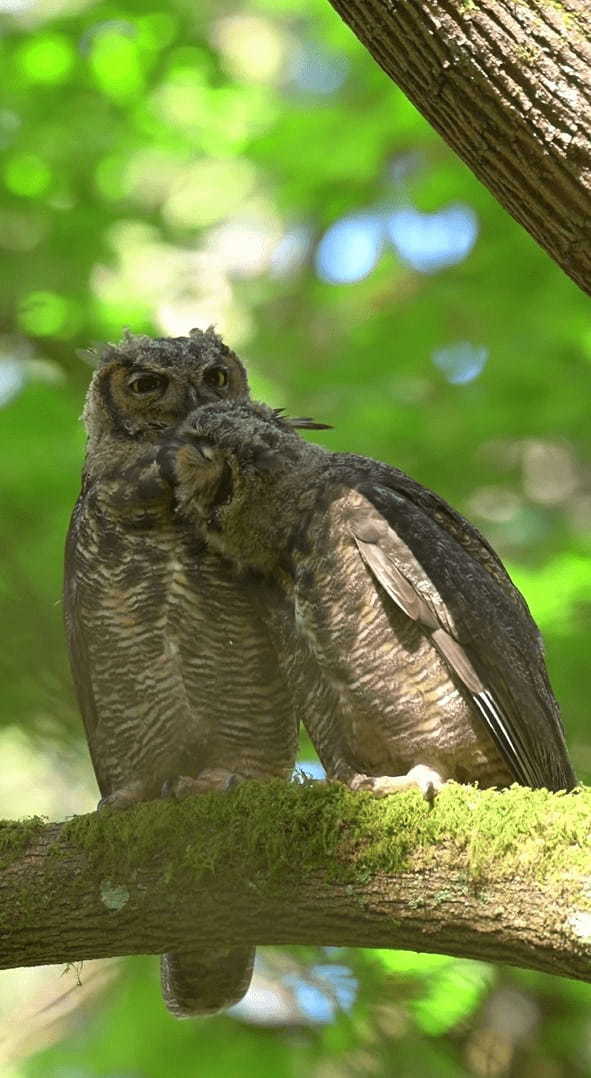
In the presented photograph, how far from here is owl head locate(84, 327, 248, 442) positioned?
194 inches

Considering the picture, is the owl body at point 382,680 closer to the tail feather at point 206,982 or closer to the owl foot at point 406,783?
the owl foot at point 406,783

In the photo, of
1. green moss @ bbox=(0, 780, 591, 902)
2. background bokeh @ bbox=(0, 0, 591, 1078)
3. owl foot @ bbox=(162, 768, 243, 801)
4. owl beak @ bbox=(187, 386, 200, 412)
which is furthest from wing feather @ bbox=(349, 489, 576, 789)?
background bokeh @ bbox=(0, 0, 591, 1078)

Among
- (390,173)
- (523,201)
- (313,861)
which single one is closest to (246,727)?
(313,861)

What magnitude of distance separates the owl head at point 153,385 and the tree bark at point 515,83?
200cm

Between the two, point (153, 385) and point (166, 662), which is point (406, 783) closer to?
point (166, 662)

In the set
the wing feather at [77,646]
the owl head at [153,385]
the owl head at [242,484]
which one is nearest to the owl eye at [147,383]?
the owl head at [153,385]

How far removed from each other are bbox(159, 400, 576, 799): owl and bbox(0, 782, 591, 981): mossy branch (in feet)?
1.12

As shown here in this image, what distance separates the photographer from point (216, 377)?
5113 mm

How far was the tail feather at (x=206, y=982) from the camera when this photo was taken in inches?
179

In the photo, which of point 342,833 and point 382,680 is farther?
point 382,680

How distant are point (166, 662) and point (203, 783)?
Answer: 0.45 meters

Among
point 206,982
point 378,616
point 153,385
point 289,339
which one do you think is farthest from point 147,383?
point 289,339

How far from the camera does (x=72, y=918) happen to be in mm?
3459

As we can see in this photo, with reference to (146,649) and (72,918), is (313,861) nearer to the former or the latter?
(72,918)
